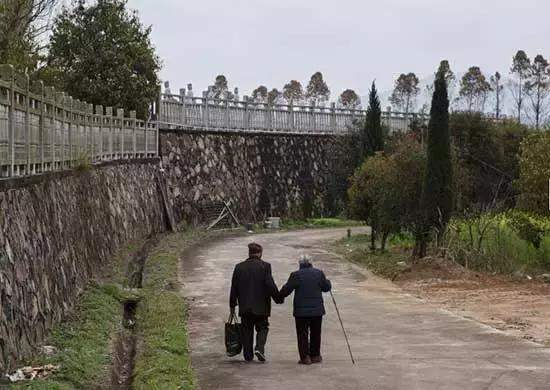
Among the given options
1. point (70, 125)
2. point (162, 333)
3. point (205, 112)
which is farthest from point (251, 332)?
point (205, 112)

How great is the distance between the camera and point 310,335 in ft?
37.0

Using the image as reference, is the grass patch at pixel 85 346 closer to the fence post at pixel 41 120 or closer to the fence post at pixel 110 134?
the fence post at pixel 41 120

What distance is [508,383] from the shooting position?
32.7 feet

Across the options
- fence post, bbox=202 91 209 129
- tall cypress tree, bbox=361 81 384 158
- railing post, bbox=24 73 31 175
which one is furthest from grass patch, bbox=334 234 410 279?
railing post, bbox=24 73 31 175

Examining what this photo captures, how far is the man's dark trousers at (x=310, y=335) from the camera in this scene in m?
11.1

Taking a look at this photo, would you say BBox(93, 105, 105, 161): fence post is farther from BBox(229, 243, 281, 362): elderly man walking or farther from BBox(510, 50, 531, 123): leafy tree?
BBox(510, 50, 531, 123): leafy tree

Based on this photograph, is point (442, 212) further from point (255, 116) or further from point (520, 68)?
point (520, 68)

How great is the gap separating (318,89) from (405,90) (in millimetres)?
A: 9849

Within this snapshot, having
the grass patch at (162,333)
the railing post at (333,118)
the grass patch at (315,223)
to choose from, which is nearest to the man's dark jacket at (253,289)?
the grass patch at (162,333)

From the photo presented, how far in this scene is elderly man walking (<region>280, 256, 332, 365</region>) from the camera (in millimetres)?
11023

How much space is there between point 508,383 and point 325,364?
2492 millimetres

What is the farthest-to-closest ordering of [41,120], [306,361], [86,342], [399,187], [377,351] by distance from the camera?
[399,187] → [41,120] → [377,351] → [86,342] → [306,361]

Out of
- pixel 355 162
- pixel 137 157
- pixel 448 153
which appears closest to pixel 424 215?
pixel 448 153

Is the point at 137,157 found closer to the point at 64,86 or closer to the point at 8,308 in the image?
the point at 64,86
